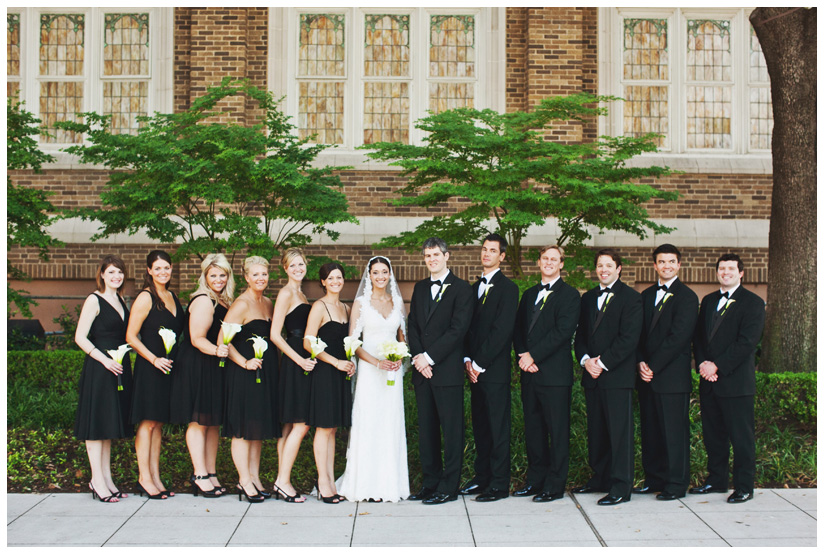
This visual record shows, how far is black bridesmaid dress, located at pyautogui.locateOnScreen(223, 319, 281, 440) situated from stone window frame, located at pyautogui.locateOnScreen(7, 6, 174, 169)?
27.9ft

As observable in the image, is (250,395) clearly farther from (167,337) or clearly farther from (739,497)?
(739,497)

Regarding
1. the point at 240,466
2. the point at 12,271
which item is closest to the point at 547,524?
the point at 240,466

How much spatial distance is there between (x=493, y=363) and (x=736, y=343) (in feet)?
6.45

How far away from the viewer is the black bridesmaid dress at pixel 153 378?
6.27 m

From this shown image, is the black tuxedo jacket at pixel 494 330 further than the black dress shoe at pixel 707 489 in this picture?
No

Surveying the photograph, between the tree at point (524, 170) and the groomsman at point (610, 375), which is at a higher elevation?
the tree at point (524, 170)

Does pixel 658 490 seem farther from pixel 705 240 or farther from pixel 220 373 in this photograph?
pixel 705 240

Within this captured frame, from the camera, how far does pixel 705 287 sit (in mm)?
13547

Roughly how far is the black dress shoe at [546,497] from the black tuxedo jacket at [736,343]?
1.56 meters

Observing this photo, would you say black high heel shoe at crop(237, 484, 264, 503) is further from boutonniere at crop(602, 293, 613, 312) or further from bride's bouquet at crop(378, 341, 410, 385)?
boutonniere at crop(602, 293, 613, 312)

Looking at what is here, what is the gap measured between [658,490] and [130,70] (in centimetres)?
1143

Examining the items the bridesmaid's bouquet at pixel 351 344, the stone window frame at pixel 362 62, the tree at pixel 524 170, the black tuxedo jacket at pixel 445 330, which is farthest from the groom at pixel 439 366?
the stone window frame at pixel 362 62

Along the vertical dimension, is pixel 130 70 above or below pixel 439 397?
above

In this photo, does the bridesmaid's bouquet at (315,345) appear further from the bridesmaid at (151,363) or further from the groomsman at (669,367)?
the groomsman at (669,367)
